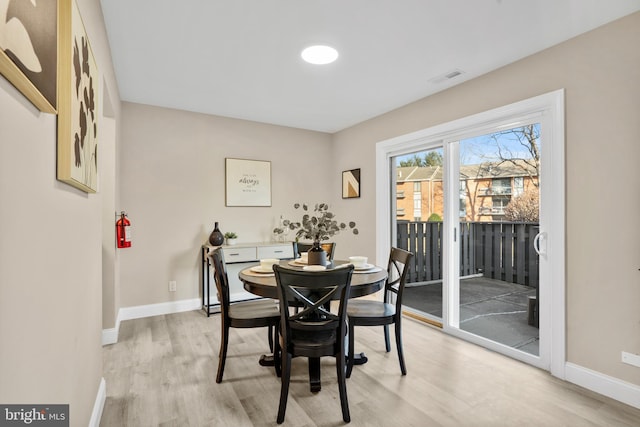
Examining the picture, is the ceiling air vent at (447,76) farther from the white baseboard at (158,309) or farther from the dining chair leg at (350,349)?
the white baseboard at (158,309)

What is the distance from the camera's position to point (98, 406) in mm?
1948

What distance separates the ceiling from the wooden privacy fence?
1.47 meters

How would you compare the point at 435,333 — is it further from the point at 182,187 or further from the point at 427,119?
the point at 182,187

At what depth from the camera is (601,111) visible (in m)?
2.28

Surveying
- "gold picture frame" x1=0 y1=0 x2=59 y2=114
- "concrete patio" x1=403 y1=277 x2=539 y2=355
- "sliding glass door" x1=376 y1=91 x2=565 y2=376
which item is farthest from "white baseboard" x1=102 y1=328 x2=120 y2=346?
"concrete patio" x1=403 y1=277 x2=539 y2=355

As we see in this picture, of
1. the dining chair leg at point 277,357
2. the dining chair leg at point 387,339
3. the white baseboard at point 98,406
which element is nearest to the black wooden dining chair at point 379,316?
the dining chair leg at point 387,339

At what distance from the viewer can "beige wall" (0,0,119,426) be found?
77cm

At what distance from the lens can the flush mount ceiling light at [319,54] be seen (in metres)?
2.61

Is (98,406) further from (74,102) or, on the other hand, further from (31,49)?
(31,49)

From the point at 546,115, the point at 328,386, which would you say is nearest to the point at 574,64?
the point at 546,115

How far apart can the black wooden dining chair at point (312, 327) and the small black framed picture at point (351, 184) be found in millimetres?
2884

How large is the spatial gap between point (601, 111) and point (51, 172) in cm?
313

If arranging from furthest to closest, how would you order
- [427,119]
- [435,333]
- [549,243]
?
[427,119] < [435,333] < [549,243]

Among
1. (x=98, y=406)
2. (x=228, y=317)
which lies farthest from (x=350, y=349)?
(x=98, y=406)
